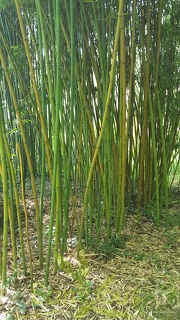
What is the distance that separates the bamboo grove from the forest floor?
0.24ft

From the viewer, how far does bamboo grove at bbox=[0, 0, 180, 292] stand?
3.74 ft

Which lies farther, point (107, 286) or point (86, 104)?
point (86, 104)

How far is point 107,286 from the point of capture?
1251 mm

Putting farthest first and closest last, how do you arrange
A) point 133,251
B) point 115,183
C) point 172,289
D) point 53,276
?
point 115,183
point 133,251
point 53,276
point 172,289

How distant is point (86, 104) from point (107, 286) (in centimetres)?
93

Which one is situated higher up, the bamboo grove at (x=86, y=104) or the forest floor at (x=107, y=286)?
the bamboo grove at (x=86, y=104)

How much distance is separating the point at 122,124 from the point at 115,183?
0.50 m

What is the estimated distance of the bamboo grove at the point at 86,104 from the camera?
44.8 inches

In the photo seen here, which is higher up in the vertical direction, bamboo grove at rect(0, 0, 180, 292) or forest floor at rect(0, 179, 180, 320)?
bamboo grove at rect(0, 0, 180, 292)

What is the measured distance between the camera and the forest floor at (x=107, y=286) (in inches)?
43.4

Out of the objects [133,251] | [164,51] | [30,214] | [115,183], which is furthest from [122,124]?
[30,214]

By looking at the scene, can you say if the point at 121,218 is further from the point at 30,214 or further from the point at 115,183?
the point at 30,214

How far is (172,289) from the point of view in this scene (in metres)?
1.20

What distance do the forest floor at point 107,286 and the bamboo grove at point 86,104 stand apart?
0.07 m
